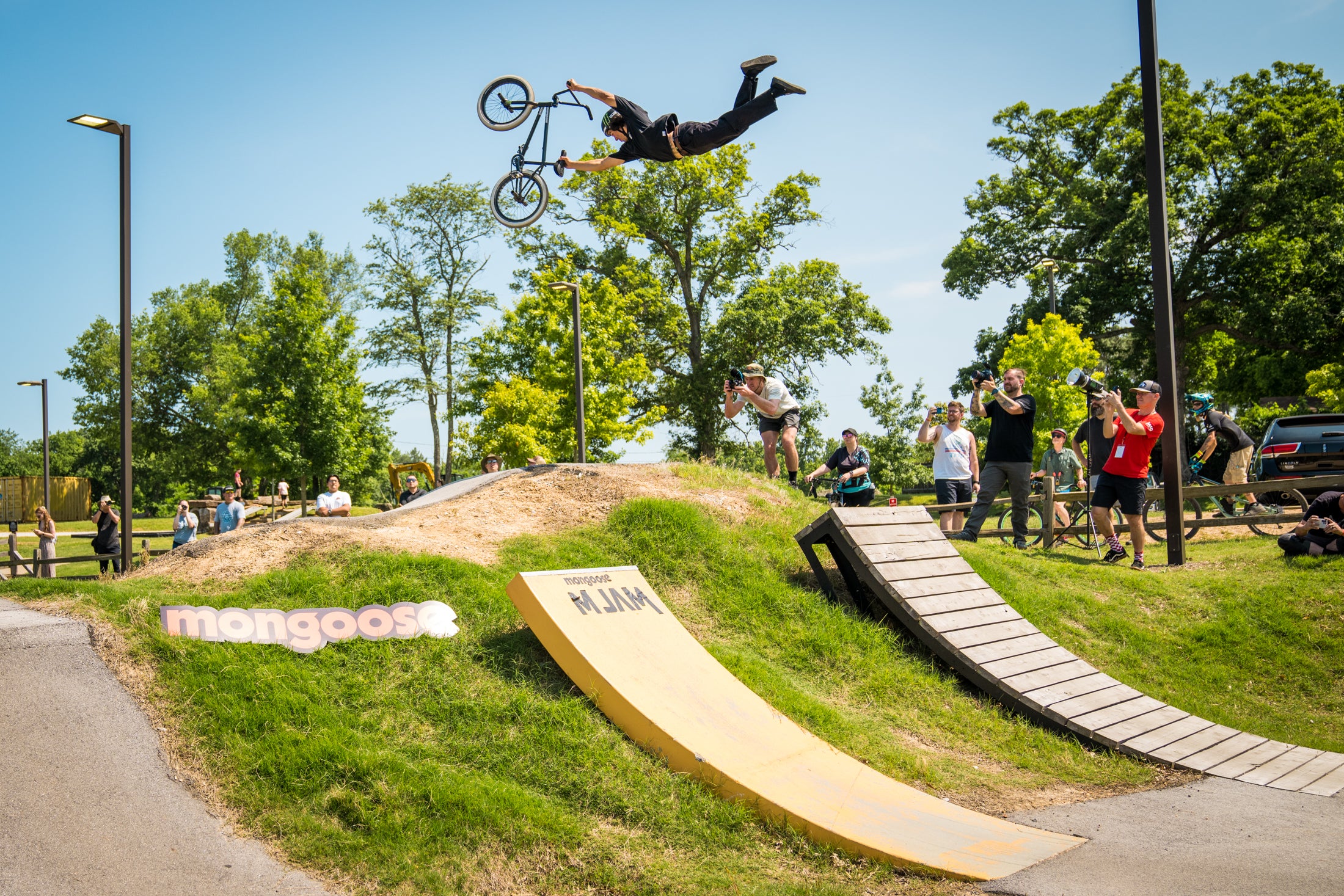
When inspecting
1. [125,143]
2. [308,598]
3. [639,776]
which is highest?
[125,143]

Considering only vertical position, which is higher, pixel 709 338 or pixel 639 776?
pixel 709 338

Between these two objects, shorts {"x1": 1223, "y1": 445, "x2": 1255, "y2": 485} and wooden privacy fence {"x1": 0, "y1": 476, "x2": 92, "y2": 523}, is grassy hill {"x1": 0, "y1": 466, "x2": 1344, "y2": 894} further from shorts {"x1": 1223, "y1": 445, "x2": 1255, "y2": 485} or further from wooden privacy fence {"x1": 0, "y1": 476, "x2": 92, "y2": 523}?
wooden privacy fence {"x1": 0, "y1": 476, "x2": 92, "y2": 523}

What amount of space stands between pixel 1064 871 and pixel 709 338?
1327 inches

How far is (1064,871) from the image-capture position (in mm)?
4957

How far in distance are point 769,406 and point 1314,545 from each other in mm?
6799

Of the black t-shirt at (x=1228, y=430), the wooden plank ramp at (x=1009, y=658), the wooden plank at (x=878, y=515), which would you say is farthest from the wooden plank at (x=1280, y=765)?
the black t-shirt at (x=1228, y=430)

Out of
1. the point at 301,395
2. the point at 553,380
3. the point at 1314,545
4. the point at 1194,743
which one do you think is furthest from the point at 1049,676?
the point at 301,395

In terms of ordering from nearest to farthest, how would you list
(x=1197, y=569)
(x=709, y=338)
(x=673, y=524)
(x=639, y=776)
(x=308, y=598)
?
(x=639, y=776)
(x=308, y=598)
(x=673, y=524)
(x=1197, y=569)
(x=709, y=338)

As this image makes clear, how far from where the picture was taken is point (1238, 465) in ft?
44.0

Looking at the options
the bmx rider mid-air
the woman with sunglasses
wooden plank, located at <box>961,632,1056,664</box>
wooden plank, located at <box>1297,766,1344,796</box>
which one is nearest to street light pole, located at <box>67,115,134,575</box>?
the bmx rider mid-air

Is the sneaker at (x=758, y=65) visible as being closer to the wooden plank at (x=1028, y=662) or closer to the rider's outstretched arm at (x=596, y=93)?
the rider's outstretched arm at (x=596, y=93)

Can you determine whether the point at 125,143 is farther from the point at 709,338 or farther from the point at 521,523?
the point at 709,338

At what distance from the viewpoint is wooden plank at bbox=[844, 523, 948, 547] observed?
897cm

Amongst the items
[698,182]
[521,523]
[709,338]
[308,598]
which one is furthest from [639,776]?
[698,182]
